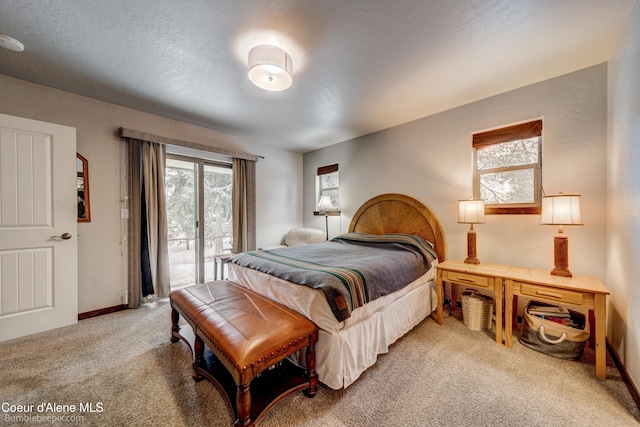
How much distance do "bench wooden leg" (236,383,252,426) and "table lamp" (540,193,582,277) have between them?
8.38ft

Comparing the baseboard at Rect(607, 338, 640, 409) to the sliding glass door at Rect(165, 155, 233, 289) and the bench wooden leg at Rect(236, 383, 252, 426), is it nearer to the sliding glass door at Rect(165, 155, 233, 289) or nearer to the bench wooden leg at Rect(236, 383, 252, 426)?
the bench wooden leg at Rect(236, 383, 252, 426)

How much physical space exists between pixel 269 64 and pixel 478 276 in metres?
2.57

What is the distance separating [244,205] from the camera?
155 inches

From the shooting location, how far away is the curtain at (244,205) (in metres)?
3.86

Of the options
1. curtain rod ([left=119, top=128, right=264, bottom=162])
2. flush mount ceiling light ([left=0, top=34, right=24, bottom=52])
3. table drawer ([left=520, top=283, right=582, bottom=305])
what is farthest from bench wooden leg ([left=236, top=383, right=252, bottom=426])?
curtain rod ([left=119, top=128, right=264, bottom=162])

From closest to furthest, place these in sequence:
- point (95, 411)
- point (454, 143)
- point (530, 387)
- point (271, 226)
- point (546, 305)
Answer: point (95, 411) < point (530, 387) < point (546, 305) < point (454, 143) < point (271, 226)

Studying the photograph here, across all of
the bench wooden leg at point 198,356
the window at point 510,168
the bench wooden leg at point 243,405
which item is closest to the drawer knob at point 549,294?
the window at point 510,168

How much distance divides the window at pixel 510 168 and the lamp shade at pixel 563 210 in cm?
46

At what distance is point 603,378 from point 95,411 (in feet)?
10.9

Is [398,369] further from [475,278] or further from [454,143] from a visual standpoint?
[454,143]

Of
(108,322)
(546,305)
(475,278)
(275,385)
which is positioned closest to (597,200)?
(546,305)

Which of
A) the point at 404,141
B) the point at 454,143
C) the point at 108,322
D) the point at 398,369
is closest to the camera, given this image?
the point at 398,369

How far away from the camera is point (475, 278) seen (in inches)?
87.9

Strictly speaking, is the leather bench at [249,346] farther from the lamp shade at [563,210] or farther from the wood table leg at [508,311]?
the lamp shade at [563,210]
